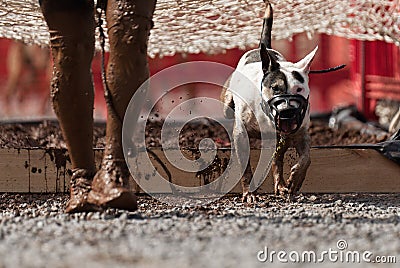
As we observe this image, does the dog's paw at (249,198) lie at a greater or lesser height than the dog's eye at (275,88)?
lesser

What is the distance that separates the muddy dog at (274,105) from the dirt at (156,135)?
857 mm

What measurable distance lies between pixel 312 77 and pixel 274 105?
8060mm

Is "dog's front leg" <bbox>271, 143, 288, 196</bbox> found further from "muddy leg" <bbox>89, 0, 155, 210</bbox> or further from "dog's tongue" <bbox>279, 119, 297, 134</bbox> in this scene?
"muddy leg" <bbox>89, 0, 155, 210</bbox>

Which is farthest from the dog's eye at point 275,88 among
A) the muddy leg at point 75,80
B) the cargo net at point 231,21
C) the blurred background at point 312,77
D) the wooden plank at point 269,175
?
the blurred background at point 312,77

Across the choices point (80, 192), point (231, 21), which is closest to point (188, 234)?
point (80, 192)

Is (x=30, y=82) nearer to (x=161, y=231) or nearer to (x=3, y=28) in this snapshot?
(x=3, y=28)

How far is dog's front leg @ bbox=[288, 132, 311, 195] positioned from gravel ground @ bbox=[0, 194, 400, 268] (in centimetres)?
23

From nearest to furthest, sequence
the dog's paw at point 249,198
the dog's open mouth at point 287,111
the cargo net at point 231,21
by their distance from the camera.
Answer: the dog's open mouth at point 287,111, the dog's paw at point 249,198, the cargo net at point 231,21

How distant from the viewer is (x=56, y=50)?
337cm

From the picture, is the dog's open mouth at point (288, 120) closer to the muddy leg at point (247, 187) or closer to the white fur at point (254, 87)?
the white fur at point (254, 87)

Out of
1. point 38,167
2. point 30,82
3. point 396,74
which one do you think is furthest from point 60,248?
point 30,82

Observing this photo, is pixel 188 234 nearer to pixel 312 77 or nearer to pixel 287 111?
pixel 287 111

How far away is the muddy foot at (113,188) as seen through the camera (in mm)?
3164

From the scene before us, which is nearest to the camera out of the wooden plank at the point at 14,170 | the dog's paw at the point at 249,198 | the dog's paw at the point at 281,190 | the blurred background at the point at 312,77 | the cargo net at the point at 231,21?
the dog's paw at the point at 249,198
